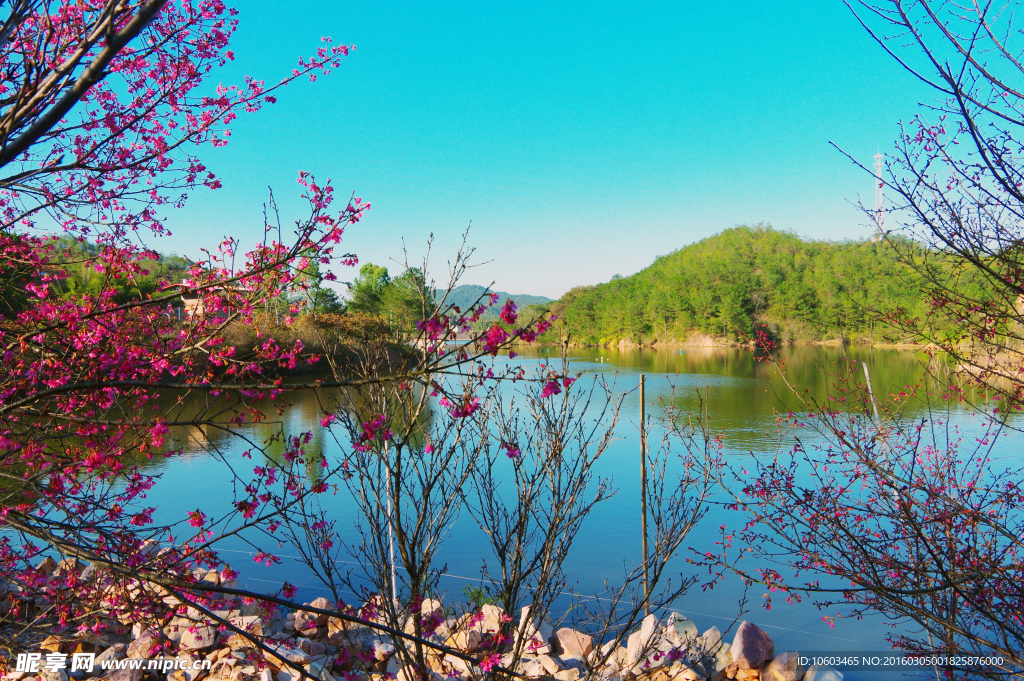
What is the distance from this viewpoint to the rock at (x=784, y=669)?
4.40 meters

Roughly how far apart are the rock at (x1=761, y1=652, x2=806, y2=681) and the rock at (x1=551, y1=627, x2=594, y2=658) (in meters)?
1.37

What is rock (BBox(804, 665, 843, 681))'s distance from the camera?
14.0 feet

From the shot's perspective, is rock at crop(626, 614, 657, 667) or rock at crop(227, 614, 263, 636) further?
rock at crop(626, 614, 657, 667)

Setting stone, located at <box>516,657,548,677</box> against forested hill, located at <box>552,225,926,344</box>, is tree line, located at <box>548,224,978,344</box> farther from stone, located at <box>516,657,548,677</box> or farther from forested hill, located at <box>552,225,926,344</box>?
stone, located at <box>516,657,548,677</box>

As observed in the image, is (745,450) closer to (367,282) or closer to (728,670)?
(728,670)

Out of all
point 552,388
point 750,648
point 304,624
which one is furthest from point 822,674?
point 304,624

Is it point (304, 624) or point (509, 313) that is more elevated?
point (509, 313)

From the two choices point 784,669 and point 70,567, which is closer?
point 70,567

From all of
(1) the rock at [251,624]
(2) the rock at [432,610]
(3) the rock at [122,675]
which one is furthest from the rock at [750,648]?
(3) the rock at [122,675]

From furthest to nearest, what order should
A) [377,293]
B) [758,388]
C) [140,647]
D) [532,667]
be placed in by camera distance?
[377,293]
[758,388]
[532,667]
[140,647]

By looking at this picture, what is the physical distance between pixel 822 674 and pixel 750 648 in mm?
503

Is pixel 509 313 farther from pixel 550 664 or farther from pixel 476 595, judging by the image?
pixel 476 595

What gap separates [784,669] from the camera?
4.41 meters

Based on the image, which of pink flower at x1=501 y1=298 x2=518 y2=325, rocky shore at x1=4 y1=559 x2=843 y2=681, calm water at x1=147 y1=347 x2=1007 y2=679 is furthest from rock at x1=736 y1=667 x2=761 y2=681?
pink flower at x1=501 y1=298 x2=518 y2=325
